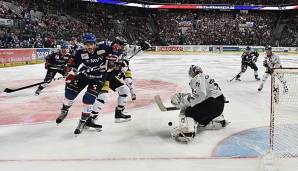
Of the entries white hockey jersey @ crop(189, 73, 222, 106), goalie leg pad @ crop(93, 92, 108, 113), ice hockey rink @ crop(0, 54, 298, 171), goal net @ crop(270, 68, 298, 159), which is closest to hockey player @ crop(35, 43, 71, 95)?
ice hockey rink @ crop(0, 54, 298, 171)

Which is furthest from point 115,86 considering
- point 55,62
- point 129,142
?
point 55,62

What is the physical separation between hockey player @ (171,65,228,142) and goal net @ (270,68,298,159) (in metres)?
0.89

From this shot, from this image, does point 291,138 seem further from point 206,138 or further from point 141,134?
point 141,134

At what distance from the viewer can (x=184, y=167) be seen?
4.80 meters

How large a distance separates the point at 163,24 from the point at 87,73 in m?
39.7

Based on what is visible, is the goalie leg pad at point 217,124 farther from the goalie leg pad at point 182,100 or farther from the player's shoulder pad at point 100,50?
the player's shoulder pad at point 100,50

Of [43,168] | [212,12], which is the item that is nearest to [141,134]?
[43,168]

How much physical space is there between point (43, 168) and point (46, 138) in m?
1.50

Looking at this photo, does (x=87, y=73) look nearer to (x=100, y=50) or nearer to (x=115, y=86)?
(x=100, y=50)

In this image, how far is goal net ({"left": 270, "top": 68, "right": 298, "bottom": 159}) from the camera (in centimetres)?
534

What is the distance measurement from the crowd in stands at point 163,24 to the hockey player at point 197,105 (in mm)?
25675

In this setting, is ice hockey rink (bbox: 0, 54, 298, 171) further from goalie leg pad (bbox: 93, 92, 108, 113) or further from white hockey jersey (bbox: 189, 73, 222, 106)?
white hockey jersey (bbox: 189, 73, 222, 106)

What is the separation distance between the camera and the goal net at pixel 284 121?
5.34 meters

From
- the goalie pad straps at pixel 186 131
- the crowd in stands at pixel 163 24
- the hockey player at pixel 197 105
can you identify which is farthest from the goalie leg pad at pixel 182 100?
the crowd in stands at pixel 163 24
